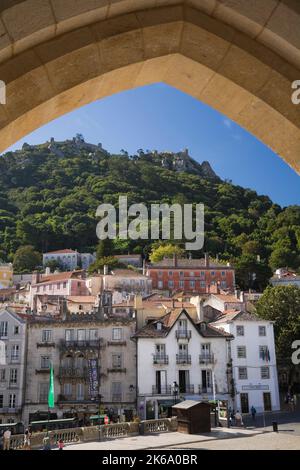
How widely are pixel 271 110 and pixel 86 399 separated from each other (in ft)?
116

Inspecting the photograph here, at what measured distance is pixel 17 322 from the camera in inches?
1457

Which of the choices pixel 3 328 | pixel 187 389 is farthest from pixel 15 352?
pixel 187 389

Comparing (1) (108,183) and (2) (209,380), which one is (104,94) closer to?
(2) (209,380)

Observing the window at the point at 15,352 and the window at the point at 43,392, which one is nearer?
the window at the point at 43,392

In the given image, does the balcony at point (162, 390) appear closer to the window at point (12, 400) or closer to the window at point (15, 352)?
the window at point (12, 400)

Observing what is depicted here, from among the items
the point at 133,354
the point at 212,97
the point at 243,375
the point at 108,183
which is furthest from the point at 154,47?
the point at 108,183

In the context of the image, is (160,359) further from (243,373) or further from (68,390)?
(68,390)

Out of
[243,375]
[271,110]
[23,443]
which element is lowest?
[23,443]

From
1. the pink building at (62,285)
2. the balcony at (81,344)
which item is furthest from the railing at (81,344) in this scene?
the pink building at (62,285)

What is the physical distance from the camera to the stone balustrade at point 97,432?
2100 cm

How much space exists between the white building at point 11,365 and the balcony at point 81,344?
3.13 metres

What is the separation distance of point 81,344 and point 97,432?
44.6 ft

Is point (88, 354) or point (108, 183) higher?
point (108, 183)

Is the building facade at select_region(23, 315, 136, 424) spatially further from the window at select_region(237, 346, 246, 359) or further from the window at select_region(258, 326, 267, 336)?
the window at select_region(258, 326, 267, 336)
